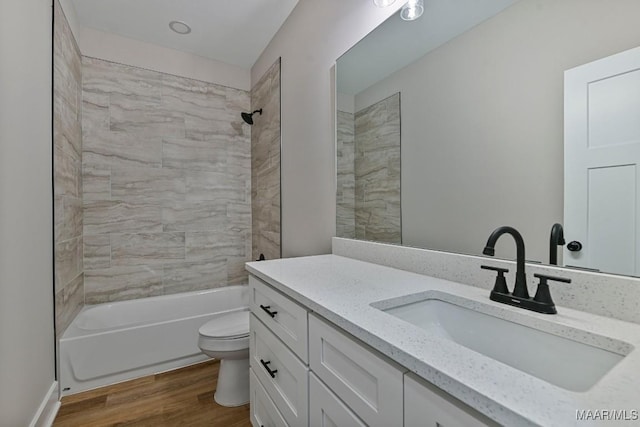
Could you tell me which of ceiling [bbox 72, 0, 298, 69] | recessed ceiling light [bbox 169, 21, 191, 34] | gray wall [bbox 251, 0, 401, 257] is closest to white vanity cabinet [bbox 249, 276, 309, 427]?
gray wall [bbox 251, 0, 401, 257]

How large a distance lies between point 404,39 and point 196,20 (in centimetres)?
181

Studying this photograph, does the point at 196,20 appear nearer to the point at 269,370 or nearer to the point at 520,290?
the point at 269,370

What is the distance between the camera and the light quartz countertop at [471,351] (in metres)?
0.40

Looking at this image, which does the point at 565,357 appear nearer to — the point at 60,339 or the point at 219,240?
the point at 60,339

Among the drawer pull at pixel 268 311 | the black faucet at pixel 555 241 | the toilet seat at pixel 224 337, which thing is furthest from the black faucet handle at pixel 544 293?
the toilet seat at pixel 224 337

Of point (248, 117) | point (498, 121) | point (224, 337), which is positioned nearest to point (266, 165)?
point (248, 117)

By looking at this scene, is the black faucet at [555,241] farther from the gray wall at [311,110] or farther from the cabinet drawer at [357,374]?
the gray wall at [311,110]

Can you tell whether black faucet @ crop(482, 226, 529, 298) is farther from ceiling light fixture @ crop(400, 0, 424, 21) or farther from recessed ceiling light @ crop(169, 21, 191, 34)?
recessed ceiling light @ crop(169, 21, 191, 34)

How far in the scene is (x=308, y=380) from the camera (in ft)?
2.91

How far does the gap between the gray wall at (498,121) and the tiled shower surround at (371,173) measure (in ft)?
0.26

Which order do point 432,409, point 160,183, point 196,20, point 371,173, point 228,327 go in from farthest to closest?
1. point 160,183
2. point 196,20
3. point 228,327
4. point 371,173
5. point 432,409

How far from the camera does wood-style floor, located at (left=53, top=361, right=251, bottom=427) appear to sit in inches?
63.2

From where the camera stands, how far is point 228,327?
73.5 inches

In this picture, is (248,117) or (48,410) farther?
(248,117)
